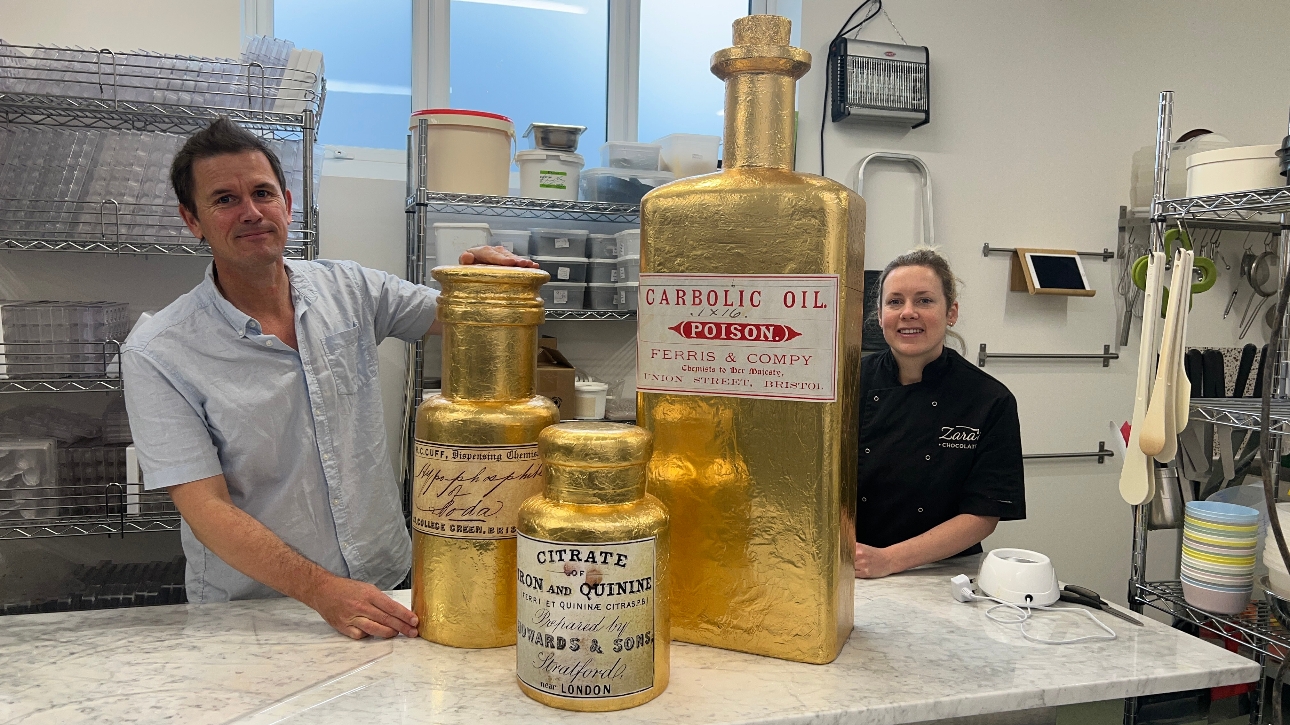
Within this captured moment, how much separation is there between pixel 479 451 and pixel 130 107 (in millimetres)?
1965

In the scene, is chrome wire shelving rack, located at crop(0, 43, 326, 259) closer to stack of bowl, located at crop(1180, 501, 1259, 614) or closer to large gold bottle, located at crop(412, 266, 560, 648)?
large gold bottle, located at crop(412, 266, 560, 648)

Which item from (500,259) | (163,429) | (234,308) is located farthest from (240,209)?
(500,259)

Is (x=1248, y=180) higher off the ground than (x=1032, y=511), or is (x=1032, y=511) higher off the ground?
(x=1248, y=180)

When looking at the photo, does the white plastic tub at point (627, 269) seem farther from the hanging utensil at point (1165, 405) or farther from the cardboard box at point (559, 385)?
the hanging utensil at point (1165, 405)

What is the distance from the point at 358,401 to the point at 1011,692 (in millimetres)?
1246

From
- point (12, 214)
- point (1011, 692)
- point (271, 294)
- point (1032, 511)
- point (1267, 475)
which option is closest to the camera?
point (1011, 692)

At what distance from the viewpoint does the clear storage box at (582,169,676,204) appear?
2646 mm

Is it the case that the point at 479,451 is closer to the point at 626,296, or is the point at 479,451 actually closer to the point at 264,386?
the point at 264,386

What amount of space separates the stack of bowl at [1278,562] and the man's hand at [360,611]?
122 cm

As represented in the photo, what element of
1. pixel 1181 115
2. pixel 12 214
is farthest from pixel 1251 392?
pixel 12 214

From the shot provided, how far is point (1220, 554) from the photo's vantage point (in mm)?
1372

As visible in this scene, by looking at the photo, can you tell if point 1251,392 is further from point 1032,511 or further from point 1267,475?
point 1267,475

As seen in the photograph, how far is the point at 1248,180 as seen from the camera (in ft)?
5.17

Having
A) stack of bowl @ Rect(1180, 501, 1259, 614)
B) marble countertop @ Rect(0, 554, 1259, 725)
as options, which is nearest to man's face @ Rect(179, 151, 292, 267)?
marble countertop @ Rect(0, 554, 1259, 725)
